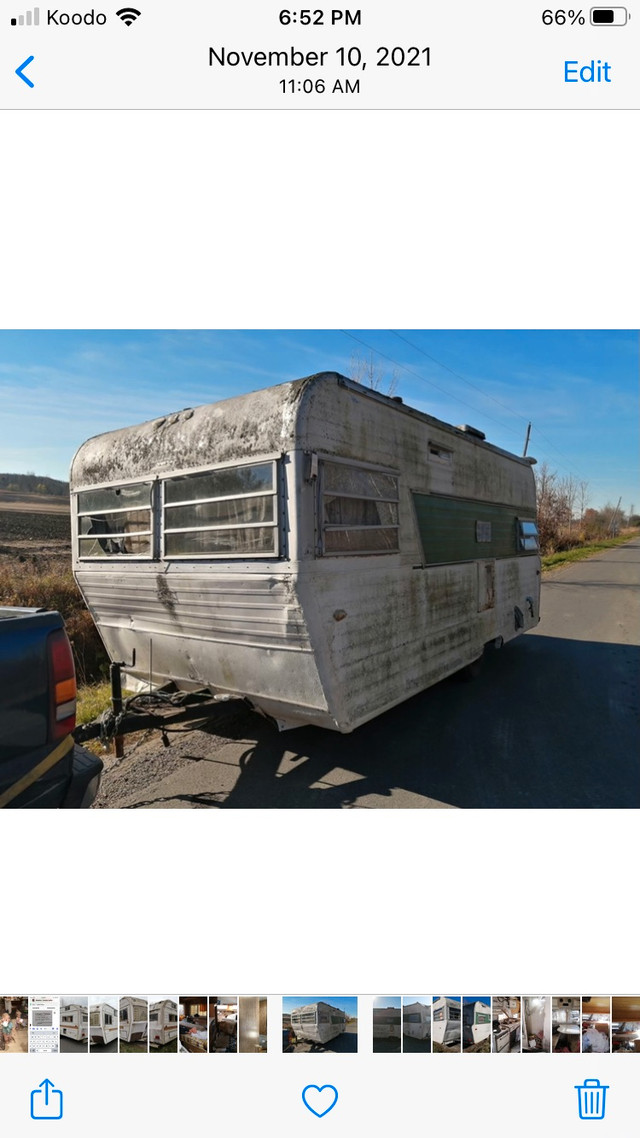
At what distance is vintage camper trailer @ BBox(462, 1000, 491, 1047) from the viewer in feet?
6.73

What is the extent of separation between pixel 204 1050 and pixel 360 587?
2875 millimetres

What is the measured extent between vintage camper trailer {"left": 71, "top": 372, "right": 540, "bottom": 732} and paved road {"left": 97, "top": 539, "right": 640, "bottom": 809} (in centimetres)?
62

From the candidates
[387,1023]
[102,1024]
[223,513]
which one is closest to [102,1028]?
[102,1024]

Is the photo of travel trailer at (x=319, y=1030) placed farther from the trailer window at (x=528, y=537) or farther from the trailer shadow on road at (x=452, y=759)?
the trailer window at (x=528, y=537)

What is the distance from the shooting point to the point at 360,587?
424cm

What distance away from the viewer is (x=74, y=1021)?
2.08 m

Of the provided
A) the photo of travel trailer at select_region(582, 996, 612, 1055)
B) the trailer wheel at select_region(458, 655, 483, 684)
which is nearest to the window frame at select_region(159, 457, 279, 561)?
the photo of travel trailer at select_region(582, 996, 612, 1055)

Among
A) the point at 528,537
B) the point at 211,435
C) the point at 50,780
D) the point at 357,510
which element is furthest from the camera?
the point at 528,537

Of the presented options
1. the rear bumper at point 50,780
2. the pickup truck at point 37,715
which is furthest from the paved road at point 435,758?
the pickup truck at point 37,715

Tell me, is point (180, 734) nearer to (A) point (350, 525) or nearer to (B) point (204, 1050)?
(A) point (350, 525)

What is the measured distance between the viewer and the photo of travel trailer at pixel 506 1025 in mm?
2045

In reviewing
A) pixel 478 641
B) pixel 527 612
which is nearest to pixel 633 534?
pixel 527 612

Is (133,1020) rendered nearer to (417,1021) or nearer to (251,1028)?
(251,1028)

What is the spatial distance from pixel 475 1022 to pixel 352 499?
125 inches
